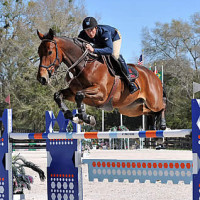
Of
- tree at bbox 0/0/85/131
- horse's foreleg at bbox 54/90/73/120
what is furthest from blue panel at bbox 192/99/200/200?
tree at bbox 0/0/85/131

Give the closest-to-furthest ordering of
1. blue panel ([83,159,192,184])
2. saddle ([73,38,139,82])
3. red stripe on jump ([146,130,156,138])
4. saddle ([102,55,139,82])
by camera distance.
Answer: red stripe on jump ([146,130,156,138]) → blue panel ([83,159,192,184]) → saddle ([73,38,139,82]) → saddle ([102,55,139,82])

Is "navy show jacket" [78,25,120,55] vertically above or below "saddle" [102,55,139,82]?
above

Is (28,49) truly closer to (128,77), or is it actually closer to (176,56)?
(176,56)

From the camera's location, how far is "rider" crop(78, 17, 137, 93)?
16.1 feet

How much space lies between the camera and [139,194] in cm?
627

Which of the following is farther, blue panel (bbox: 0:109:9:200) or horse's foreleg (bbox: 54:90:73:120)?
horse's foreleg (bbox: 54:90:73:120)

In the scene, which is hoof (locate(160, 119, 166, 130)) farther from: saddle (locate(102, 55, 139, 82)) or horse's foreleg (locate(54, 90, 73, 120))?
horse's foreleg (locate(54, 90, 73, 120))

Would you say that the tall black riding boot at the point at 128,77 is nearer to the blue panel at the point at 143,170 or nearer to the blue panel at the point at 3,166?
the blue panel at the point at 143,170

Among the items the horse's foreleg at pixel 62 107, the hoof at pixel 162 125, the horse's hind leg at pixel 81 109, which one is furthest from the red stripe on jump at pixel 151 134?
the hoof at pixel 162 125

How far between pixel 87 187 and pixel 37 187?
36.8 inches

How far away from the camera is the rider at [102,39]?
491cm

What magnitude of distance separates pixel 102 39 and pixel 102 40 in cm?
1

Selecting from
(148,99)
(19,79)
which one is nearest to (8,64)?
(19,79)

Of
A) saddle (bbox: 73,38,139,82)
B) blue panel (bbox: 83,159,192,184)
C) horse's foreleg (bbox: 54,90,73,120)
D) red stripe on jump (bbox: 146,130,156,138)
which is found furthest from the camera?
saddle (bbox: 73,38,139,82)
